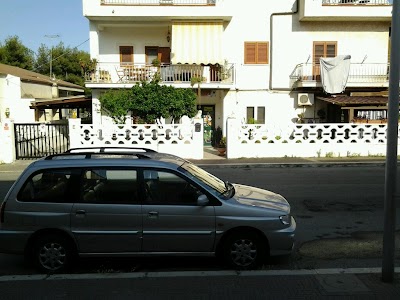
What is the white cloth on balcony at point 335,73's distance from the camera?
20156 millimetres

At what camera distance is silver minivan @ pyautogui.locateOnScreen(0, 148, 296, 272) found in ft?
16.2

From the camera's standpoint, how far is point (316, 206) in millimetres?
8680

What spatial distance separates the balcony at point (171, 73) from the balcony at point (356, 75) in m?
3.59

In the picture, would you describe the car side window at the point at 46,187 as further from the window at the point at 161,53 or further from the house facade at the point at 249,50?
the window at the point at 161,53

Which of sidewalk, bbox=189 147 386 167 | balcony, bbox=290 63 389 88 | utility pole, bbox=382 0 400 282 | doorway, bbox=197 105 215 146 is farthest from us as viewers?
doorway, bbox=197 105 215 146

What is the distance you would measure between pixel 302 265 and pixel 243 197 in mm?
1187

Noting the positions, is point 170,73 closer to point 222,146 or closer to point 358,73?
point 222,146

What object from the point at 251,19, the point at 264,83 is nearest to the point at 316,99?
the point at 264,83

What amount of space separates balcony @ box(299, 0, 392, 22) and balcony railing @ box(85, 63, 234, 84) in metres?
4.78

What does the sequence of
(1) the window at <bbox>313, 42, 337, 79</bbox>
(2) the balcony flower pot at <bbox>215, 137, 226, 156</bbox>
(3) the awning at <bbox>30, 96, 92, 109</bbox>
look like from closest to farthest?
1. (2) the balcony flower pot at <bbox>215, 137, 226, 156</bbox>
2. (1) the window at <bbox>313, 42, 337, 79</bbox>
3. (3) the awning at <bbox>30, 96, 92, 109</bbox>

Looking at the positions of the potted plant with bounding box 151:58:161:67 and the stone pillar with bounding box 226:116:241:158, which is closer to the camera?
the stone pillar with bounding box 226:116:241:158

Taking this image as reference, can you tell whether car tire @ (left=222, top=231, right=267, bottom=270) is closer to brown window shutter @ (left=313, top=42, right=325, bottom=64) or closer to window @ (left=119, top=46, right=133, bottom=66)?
brown window shutter @ (left=313, top=42, right=325, bottom=64)

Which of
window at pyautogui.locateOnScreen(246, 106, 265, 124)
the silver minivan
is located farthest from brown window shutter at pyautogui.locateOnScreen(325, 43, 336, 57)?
the silver minivan

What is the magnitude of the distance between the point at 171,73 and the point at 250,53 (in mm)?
4454
